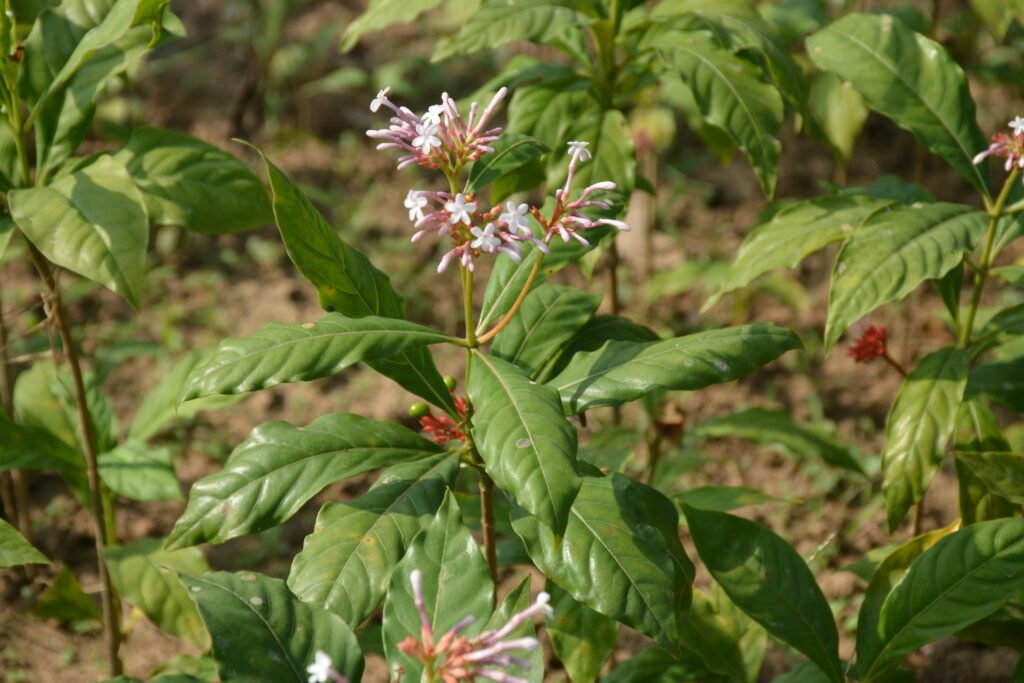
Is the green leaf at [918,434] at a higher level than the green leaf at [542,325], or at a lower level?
lower

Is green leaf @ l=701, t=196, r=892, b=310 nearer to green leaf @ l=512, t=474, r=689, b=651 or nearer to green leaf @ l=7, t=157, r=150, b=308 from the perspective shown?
green leaf @ l=512, t=474, r=689, b=651

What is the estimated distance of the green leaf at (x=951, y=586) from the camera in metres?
2.14

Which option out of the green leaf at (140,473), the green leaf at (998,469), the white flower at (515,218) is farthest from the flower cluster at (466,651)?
the green leaf at (140,473)

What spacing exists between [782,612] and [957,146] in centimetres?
118

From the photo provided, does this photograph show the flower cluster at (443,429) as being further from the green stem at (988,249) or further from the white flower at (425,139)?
the green stem at (988,249)

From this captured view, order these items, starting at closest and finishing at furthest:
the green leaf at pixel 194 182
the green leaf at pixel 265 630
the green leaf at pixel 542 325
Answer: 1. the green leaf at pixel 265 630
2. the green leaf at pixel 542 325
3. the green leaf at pixel 194 182

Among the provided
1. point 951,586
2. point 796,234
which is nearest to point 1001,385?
point 796,234

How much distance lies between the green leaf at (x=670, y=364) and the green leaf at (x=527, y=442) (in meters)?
0.14

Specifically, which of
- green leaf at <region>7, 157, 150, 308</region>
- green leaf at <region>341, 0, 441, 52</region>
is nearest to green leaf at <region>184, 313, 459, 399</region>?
green leaf at <region>7, 157, 150, 308</region>

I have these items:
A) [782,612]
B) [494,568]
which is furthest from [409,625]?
[782,612]

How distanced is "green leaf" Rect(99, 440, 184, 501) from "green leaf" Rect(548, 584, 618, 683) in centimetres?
100

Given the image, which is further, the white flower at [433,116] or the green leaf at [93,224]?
the green leaf at [93,224]

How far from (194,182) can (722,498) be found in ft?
4.97

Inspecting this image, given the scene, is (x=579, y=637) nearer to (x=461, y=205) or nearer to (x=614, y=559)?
(x=614, y=559)
